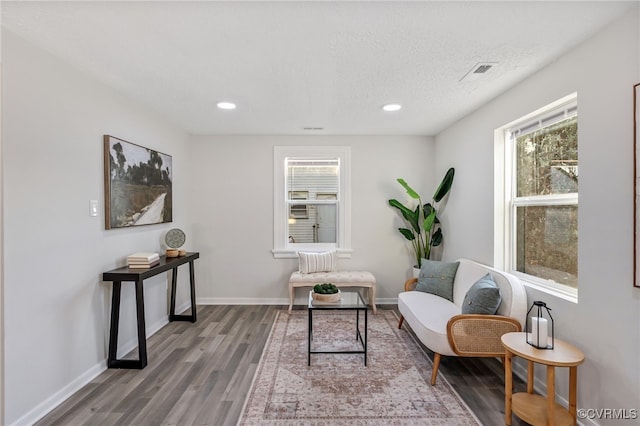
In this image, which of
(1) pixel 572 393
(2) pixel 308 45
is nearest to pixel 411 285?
(1) pixel 572 393

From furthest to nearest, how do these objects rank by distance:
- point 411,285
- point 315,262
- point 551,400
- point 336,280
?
point 315,262 < point 336,280 < point 411,285 < point 551,400

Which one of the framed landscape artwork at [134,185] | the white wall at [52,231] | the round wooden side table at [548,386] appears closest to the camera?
the round wooden side table at [548,386]

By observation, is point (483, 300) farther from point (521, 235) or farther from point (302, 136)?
point (302, 136)

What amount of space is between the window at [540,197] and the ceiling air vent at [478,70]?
1.72 feet

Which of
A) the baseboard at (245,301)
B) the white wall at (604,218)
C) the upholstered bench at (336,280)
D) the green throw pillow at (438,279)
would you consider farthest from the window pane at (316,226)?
the white wall at (604,218)

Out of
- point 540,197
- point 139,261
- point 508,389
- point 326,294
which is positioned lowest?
point 508,389

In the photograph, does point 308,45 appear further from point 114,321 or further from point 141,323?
point 114,321

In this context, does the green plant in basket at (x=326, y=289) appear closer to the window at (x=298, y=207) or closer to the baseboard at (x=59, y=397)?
the window at (x=298, y=207)

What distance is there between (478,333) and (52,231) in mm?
3102

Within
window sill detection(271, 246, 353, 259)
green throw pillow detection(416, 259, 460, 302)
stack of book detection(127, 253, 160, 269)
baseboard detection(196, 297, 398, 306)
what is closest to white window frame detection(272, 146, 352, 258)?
window sill detection(271, 246, 353, 259)

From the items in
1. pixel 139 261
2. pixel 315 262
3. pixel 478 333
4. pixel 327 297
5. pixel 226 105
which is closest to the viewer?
pixel 478 333

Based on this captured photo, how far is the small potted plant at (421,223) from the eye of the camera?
3961mm

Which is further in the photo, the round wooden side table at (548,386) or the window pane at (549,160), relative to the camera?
the window pane at (549,160)

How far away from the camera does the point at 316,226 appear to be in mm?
4492
